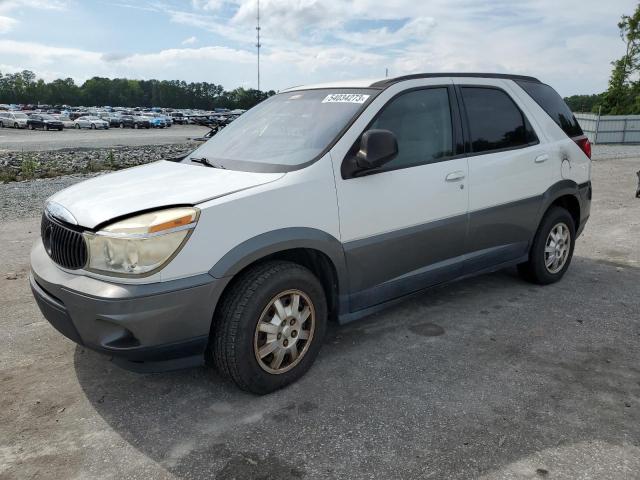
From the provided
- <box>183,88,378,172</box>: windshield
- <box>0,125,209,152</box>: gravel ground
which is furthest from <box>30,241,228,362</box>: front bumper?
<box>0,125,209,152</box>: gravel ground

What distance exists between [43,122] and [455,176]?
4885cm

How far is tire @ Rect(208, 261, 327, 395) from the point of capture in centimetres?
294

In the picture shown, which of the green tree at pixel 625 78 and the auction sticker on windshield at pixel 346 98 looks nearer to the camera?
the auction sticker on windshield at pixel 346 98

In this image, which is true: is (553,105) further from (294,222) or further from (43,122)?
(43,122)

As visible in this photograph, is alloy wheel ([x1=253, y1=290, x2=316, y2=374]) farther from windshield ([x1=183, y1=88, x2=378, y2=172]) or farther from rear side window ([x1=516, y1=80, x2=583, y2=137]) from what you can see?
rear side window ([x1=516, y1=80, x2=583, y2=137])

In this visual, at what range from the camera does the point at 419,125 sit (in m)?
3.82

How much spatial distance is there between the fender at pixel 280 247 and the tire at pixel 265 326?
4.8 inches

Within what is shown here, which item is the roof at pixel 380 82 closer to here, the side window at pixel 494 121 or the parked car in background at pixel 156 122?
the side window at pixel 494 121

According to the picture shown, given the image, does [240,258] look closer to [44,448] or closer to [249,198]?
[249,198]

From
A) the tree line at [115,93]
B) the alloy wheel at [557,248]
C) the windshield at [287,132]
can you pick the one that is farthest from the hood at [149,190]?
the tree line at [115,93]

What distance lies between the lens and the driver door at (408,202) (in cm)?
343

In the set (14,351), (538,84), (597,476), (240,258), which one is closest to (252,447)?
(240,258)

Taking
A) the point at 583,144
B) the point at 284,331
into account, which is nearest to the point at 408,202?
the point at 284,331

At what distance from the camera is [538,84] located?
16.4 ft
